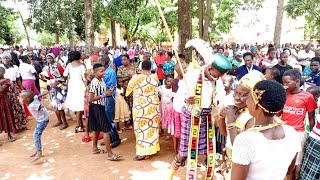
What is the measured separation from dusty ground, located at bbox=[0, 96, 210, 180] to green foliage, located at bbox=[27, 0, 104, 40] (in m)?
13.1

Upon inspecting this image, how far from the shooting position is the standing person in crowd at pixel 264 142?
1.74 m

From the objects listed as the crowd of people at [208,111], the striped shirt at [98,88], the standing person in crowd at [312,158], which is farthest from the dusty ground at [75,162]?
the standing person in crowd at [312,158]

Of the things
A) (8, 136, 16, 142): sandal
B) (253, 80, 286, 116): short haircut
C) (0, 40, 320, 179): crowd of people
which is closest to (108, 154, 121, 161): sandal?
(0, 40, 320, 179): crowd of people

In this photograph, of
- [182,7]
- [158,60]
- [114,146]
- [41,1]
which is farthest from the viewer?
[41,1]

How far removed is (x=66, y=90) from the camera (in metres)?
7.14

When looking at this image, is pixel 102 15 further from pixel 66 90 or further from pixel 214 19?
pixel 66 90

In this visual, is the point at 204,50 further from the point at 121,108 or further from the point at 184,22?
the point at 184,22

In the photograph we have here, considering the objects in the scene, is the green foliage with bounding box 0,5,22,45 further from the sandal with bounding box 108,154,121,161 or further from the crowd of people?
the sandal with bounding box 108,154,121,161

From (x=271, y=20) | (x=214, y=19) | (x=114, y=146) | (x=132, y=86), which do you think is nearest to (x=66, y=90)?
(x=114, y=146)

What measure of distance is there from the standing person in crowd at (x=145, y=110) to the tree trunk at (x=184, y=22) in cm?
234

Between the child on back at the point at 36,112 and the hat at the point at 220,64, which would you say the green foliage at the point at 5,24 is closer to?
the child on back at the point at 36,112

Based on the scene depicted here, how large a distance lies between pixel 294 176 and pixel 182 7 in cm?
455

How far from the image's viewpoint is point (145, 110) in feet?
16.6

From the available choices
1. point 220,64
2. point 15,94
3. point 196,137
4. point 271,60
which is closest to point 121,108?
point 15,94
